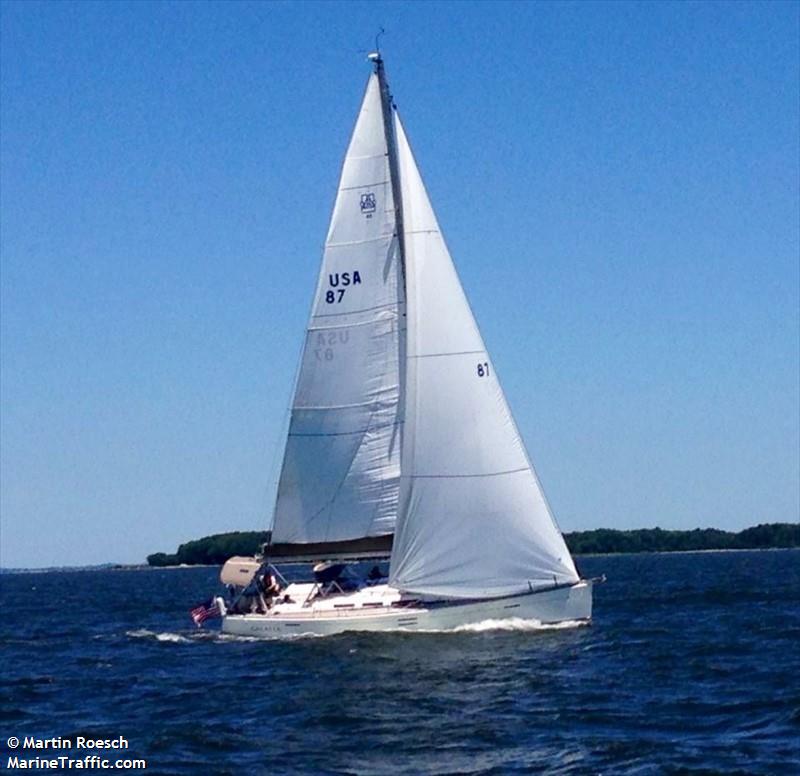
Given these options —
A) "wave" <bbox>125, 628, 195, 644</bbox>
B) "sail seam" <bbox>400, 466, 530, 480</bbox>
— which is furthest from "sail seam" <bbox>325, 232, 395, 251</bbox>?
"wave" <bbox>125, 628, 195, 644</bbox>

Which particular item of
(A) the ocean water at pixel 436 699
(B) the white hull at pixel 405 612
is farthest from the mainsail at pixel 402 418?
(A) the ocean water at pixel 436 699

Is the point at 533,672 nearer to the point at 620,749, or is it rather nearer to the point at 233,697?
the point at 233,697

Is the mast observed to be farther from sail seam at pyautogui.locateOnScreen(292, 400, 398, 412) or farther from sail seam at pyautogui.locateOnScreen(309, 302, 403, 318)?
sail seam at pyautogui.locateOnScreen(292, 400, 398, 412)

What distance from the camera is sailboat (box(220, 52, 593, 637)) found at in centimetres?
3192

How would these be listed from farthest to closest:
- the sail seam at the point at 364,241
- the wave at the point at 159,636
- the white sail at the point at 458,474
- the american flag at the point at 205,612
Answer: the wave at the point at 159,636 < the american flag at the point at 205,612 < the sail seam at the point at 364,241 < the white sail at the point at 458,474

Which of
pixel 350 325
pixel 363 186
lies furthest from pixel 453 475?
pixel 363 186

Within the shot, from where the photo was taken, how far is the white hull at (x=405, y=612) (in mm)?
31406

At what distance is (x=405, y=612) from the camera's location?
31.4 m

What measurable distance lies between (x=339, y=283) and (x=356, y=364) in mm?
2000

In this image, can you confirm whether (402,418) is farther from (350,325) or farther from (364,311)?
(364,311)

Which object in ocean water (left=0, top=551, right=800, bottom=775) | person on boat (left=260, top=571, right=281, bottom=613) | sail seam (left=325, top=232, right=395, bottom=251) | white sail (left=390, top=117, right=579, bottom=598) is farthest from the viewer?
person on boat (left=260, top=571, right=281, bottom=613)

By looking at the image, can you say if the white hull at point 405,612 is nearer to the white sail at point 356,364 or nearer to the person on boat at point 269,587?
the person on boat at point 269,587

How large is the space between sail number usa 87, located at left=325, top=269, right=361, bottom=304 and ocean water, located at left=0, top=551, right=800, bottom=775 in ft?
27.2

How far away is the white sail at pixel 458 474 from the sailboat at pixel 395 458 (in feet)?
0.10
